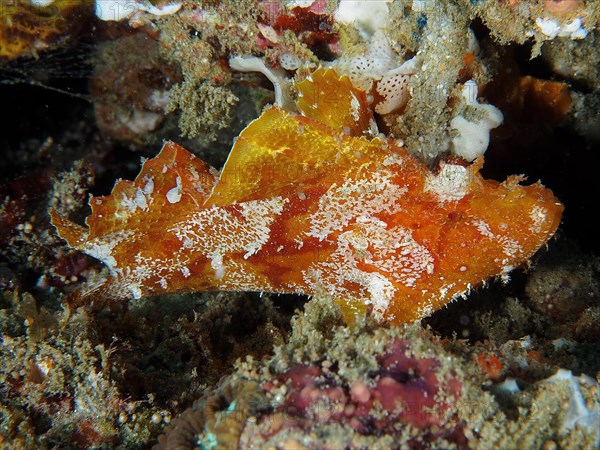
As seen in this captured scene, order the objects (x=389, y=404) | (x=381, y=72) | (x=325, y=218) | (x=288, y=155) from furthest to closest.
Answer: (x=381, y=72) < (x=325, y=218) < (x=288, y=155) < (x=389, y=404)

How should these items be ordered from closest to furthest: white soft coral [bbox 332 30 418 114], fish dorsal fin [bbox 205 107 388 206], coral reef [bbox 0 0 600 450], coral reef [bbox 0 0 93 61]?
coral reef [bbox 0 0 600 450]
fish dorsal fin [bbox 205 107 388 206]
white soft coral [bbox 332 30 418 114]
coral reef [bbox 0 0 93 61]

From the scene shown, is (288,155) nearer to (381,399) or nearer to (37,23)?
(381,399)

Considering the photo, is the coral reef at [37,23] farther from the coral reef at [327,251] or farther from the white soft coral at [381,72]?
the white soft coral at [381,72]

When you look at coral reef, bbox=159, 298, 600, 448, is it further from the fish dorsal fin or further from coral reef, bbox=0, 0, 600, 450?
the fish dorsal fin

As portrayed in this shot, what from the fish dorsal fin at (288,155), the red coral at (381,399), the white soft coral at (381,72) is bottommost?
the red coral at (381,399)

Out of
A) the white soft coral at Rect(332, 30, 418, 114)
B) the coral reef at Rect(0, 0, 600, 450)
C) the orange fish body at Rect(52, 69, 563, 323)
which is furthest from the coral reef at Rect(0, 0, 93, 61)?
the white soft coral at Rect(332, 30, 418, 114)

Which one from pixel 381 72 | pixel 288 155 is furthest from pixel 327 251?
pixel 381 72

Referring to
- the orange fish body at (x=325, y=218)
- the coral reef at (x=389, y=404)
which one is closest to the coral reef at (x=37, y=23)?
the orange fish body at (x=325, y=218)

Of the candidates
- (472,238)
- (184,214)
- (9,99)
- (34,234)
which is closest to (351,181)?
(472,238)

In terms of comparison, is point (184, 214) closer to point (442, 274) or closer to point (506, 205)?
point (442, 274)
